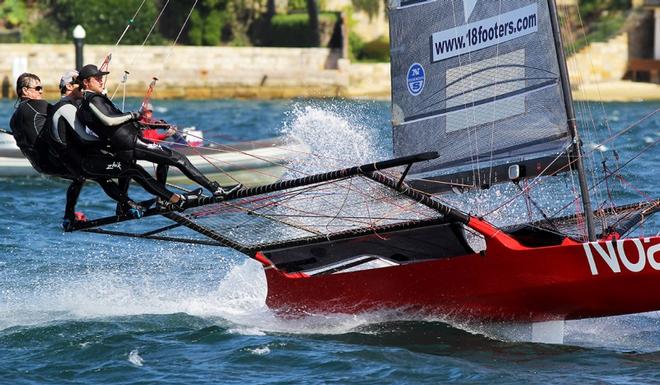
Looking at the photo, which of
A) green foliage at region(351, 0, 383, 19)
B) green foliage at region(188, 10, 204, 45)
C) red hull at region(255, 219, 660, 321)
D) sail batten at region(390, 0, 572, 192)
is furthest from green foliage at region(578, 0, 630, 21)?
red hull at region(255, 219, 660, 321)

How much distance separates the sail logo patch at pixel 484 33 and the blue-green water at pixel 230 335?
1.89 meters

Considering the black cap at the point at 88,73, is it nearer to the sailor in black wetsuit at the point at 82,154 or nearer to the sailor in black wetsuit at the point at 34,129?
the sailor in black wetsuit at the point at 82,154

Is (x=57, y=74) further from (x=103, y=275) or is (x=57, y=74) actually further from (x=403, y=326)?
(x=403, y=326)

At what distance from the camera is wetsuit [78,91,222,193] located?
27.0ft

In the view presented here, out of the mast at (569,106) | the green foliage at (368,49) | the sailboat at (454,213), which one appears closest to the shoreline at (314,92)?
the green foliage at (368,49)

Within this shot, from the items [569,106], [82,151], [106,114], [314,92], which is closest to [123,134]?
[106,114]

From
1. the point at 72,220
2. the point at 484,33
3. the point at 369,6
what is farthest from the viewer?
the point at 369,6

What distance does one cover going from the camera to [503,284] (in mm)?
8375

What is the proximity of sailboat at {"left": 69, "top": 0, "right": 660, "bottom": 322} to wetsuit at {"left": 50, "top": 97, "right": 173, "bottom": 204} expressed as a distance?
354 mm

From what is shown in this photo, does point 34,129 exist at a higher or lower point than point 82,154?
higher

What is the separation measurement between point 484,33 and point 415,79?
0.63m

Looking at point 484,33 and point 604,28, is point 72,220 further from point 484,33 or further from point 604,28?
point 604,28

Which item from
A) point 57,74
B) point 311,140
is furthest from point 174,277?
point 57,74

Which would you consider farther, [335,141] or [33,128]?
[335,141]
